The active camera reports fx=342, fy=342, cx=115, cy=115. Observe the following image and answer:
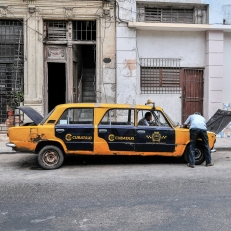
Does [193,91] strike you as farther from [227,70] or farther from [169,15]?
[169,15]

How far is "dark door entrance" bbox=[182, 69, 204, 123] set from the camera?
13945mm

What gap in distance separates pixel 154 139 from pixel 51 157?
2567mm

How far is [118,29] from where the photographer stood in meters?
13.2

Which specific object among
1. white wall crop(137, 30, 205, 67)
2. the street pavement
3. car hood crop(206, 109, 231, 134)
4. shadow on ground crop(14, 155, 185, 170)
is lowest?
the street pavement

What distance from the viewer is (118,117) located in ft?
28.9

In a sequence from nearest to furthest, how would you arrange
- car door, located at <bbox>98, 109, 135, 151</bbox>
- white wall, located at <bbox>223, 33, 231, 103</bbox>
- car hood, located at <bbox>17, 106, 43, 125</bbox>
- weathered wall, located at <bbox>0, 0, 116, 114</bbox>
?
car door, located at <bbox>98, 109, 135, 151</bbox>, car hood, located at <bbox>17, 106, 43, 125</bbox>, weathered wall, located at <bbox>0, 0, 116, 114</bbox>, white wall, located at <bbox>223, 33, 231, 103</bbox>

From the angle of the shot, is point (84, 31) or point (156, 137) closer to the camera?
point (156, 137)

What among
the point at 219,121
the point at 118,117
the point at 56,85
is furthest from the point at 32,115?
the point at 56,85

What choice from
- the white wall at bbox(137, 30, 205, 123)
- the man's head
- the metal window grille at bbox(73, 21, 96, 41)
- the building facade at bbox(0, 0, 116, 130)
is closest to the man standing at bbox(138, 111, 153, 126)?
the man's head

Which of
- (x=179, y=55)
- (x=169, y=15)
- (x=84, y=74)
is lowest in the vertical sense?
(x=84, y=74)

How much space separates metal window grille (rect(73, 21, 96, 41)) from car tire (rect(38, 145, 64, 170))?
6.62 m

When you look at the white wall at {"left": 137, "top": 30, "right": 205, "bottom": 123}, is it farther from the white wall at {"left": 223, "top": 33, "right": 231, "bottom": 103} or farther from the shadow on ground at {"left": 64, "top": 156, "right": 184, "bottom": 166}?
the shadow on ground at {"left": 64, "top": 156, "right": 184, "bottom": 166}

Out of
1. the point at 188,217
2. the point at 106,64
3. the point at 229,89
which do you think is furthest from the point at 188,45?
the point at 188,217

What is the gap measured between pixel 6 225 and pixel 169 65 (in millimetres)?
10405
